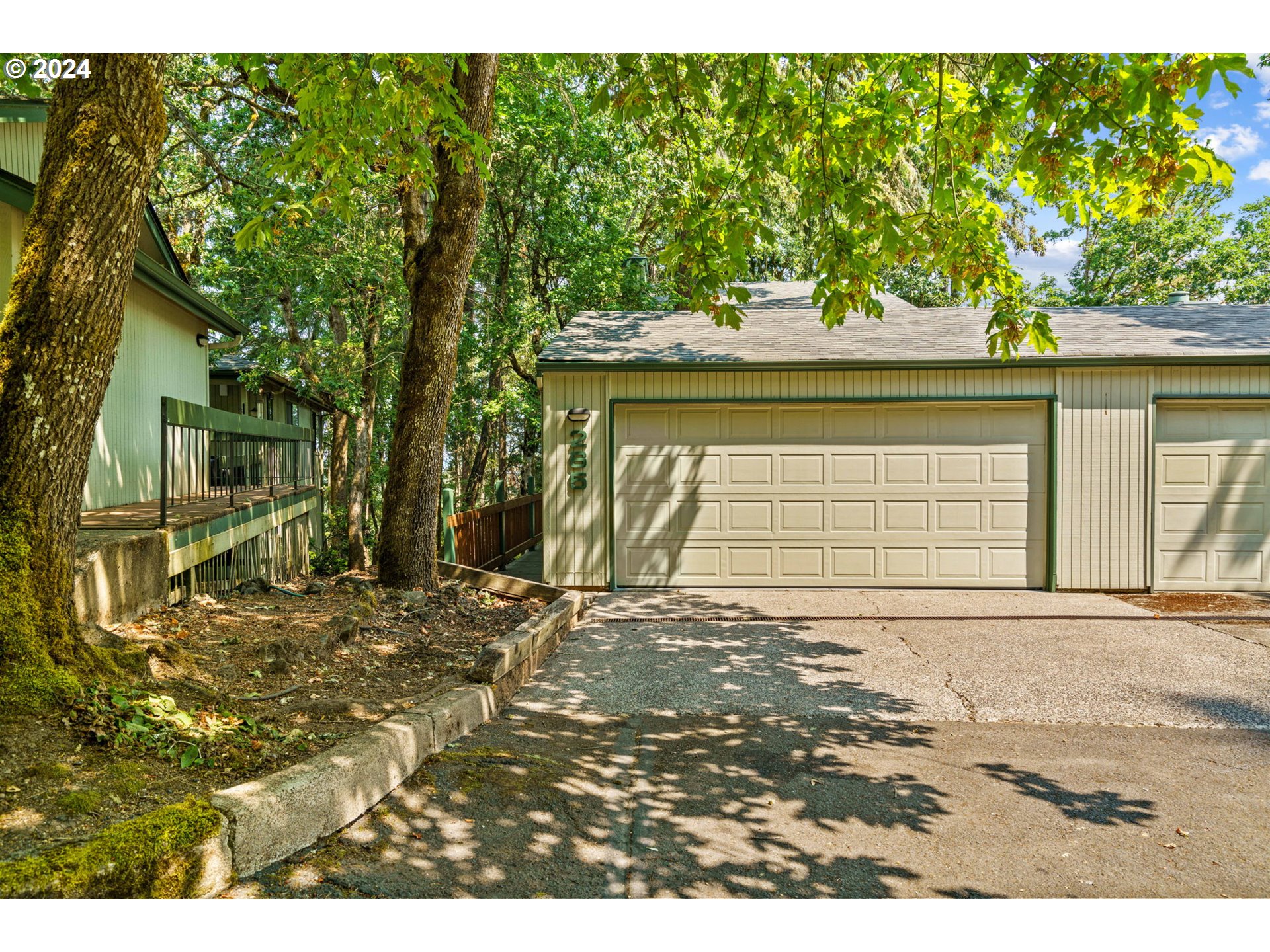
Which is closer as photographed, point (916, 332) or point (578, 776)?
point (578, 776)

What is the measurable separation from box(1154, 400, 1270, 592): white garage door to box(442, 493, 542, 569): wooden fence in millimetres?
8293

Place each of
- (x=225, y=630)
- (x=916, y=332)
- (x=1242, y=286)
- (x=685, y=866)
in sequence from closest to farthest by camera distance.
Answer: (x=685, y=866)
(x=225, y=630)
(x=916, y=332)
(x=1242, y=286)

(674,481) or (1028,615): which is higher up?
(674,481)

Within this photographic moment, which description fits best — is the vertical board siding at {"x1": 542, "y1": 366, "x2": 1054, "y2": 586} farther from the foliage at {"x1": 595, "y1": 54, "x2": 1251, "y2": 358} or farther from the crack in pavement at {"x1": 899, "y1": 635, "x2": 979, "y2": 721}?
the crack in pavement at {"x1": 899, "y1": 635, "x2": 979, "y2": 721}

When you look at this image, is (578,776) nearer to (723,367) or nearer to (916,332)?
(723,367)

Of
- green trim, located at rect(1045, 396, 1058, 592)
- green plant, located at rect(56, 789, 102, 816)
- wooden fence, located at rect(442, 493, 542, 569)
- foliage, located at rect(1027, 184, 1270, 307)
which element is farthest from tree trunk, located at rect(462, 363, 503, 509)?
foliage, located at rect(1027, 184, 1270, 307)

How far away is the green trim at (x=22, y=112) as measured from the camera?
7605 millimetres

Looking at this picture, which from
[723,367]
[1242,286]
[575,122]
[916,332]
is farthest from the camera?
[1242,286]

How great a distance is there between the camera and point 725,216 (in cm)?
518

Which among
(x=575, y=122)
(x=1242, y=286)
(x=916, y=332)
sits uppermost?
(x=575, y=122)

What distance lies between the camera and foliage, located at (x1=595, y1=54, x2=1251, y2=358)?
3742mm

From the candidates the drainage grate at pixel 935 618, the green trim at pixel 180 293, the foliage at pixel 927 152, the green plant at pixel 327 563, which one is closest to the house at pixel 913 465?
the drainage grate at pixel 935 618

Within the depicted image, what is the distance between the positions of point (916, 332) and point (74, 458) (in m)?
9.12

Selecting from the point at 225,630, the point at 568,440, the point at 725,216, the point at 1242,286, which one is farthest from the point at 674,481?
the point at 1242,286
